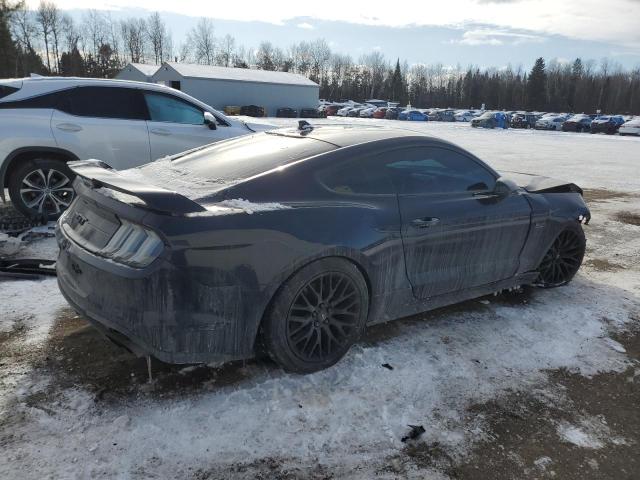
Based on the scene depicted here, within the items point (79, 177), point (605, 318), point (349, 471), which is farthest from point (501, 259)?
point (79, 177)

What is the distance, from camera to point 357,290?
3.24 metres

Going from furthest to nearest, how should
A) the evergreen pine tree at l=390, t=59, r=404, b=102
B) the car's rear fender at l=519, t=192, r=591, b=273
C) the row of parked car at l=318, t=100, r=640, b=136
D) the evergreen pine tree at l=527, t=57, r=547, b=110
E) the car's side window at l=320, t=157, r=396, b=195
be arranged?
the evergreen pine tree at l=390, t=59, r=404, b=102 → the evergreen pine tree at l=527, t=57, r=547, b=110 → the row of parked car at l=318, t=100, r=640, b=136 → the car's rear fender at l=519, t=192, r=591, b=273 → the car's side window at l=320, t=157, r=396, b=195

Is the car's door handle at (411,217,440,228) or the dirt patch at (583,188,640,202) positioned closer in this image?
the car's door handle at (411,217,440,228)

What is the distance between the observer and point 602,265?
5.98 meters

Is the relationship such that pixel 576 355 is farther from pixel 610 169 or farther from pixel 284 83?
pixel 284 83

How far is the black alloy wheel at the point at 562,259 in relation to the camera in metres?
4.81

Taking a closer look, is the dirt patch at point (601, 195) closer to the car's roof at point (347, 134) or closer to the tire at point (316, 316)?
the car's roof at point (347, 134)

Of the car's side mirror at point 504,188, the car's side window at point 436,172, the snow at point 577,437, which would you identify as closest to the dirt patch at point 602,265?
the car's side mirror at point 504,188

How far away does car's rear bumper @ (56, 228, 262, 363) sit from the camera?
2580 millimetres

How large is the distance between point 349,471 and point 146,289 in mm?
1379

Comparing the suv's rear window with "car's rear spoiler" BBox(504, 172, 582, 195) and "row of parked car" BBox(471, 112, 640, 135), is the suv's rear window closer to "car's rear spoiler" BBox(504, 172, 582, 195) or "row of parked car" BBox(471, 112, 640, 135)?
"car's rear spoiler" BBox(504, 172, 582, 195)

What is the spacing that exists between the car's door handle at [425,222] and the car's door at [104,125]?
4383 mm

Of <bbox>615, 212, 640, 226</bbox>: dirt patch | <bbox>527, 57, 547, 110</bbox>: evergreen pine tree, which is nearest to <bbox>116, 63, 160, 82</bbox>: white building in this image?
<bbox>615, 212, 640, 226</bbox>: dirt patch

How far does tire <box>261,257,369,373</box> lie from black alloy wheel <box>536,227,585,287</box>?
2.40 meters
